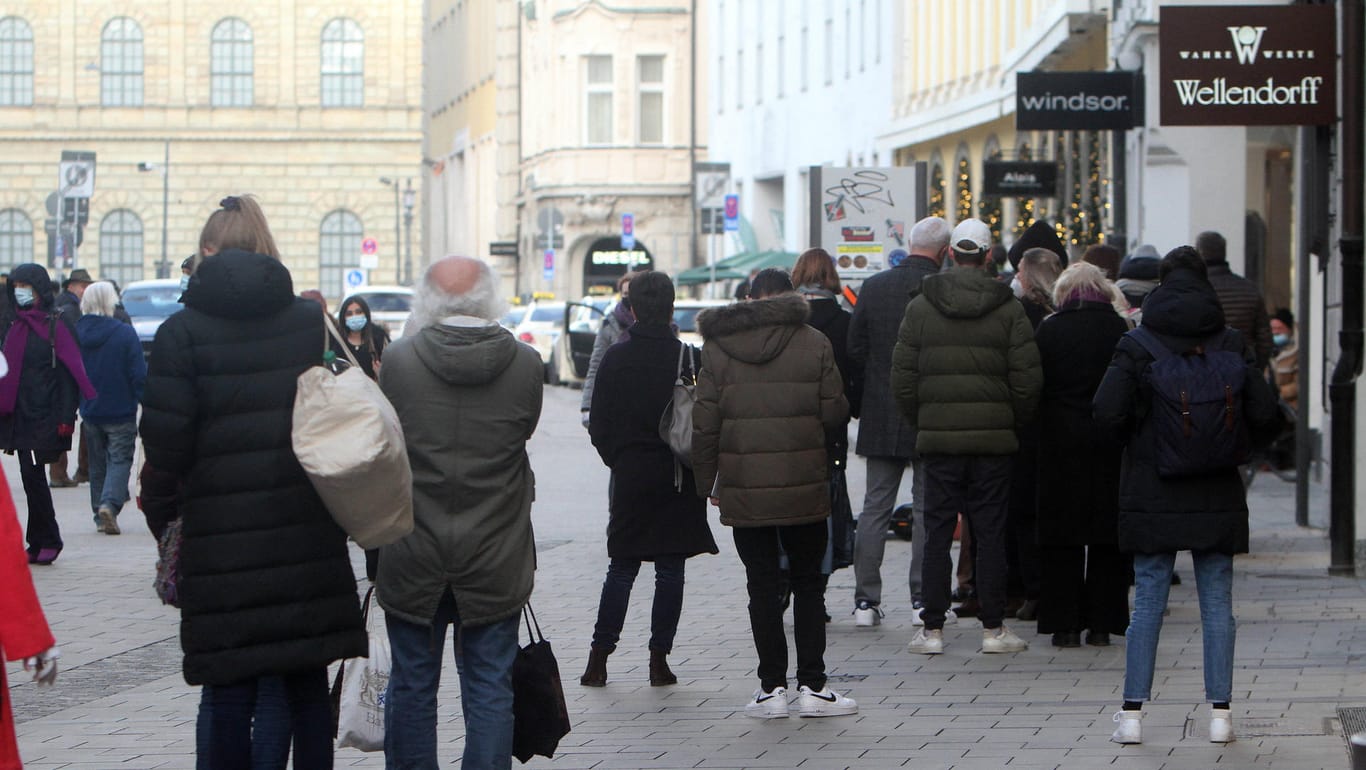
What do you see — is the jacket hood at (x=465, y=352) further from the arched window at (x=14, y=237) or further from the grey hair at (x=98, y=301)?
the arched window at (x=14, y=237)

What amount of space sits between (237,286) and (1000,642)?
4980 millimetres

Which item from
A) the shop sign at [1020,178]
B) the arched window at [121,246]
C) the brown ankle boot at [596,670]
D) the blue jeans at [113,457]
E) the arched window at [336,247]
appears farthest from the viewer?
the arched window at [336,247]

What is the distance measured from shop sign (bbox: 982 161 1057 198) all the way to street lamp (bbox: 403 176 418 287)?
206 ft

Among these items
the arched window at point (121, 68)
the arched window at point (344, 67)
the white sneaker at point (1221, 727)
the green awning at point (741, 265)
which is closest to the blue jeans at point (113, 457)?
the white sneaker at point (1221, 727)

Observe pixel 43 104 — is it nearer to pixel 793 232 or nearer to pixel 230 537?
pixel 793 232

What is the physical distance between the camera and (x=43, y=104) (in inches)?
3477

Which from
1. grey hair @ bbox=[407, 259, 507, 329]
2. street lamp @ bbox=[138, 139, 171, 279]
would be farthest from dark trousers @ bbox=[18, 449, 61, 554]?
street lamp @ bbox=[138, 139, 171, 279]

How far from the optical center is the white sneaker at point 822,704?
8.59m

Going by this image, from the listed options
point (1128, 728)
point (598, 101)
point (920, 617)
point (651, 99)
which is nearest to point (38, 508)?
point (920, 617)

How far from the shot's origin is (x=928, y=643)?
10086mm

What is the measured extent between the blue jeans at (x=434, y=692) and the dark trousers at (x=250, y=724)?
0.55 metres

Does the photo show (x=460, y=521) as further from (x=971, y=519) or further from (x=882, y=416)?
(x=882, y=416)

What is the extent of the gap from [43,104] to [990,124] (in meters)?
62.7

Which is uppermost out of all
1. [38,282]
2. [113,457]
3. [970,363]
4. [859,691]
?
[38,282]
